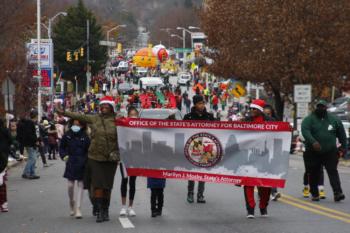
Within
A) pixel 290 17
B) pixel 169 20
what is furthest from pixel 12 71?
pixel 169 20

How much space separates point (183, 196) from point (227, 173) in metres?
3.72

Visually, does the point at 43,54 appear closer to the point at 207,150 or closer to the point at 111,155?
the point at 207,150

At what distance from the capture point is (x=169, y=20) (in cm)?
18600

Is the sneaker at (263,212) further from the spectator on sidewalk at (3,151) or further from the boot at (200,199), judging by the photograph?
the spectator on sidewalk at (3,151)

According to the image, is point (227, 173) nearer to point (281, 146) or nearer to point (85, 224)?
point (281, 146)

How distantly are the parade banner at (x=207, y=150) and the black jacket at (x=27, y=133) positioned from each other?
939 centimetres

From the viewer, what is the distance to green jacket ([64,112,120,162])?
13289mm

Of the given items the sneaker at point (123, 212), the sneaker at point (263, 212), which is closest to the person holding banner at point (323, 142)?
the sneaker at point (263, 212)

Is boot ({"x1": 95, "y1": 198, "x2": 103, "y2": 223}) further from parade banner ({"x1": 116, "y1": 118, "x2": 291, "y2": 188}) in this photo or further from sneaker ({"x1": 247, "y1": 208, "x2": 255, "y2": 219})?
sneaker ({"x1": 247, "y1": 208, "x2": 255, "y2": 219})

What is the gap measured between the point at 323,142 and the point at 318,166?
473mm

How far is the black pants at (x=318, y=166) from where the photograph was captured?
15.8 metres

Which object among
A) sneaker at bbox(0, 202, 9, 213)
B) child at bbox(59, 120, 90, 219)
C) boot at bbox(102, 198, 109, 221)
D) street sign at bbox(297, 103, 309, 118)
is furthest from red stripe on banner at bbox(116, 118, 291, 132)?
street sign at bbox(297, 103, 309, 118)

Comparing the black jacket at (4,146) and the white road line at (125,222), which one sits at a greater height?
the black jacket at (4,146)

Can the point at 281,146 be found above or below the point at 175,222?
above
